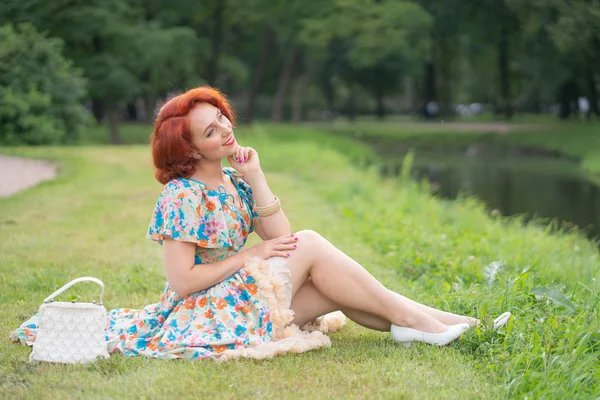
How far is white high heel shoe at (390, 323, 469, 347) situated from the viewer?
150 inches

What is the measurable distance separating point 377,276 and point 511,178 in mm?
13582

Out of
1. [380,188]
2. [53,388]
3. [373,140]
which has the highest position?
[53,388]

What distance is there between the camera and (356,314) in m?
3.87

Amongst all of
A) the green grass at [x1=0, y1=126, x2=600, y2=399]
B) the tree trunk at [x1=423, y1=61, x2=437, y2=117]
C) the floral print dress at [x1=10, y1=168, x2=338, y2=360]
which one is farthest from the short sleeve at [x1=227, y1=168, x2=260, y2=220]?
the tree trunk at [x1=423, y1=61, x2=437, y2=117]

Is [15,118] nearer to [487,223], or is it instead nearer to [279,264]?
[487,223]

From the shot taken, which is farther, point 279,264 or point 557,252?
point 557,252

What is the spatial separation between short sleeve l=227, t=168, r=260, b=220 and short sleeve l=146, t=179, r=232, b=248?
0.90 feet

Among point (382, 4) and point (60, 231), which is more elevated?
point (382, 4)

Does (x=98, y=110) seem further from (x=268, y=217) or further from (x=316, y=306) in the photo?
(x=316, y=306)

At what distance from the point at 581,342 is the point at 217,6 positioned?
31788 millimetres

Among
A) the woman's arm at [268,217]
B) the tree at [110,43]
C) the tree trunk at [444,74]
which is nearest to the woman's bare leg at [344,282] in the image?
the woman's arm at [268,217]

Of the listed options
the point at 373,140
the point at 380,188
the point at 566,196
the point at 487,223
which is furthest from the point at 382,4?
the point at 487,223

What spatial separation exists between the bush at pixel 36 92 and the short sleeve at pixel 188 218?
16.7 m

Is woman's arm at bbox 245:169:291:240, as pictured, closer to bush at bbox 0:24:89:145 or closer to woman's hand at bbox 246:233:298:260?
woman's hand at bbox 246:233:298:260
